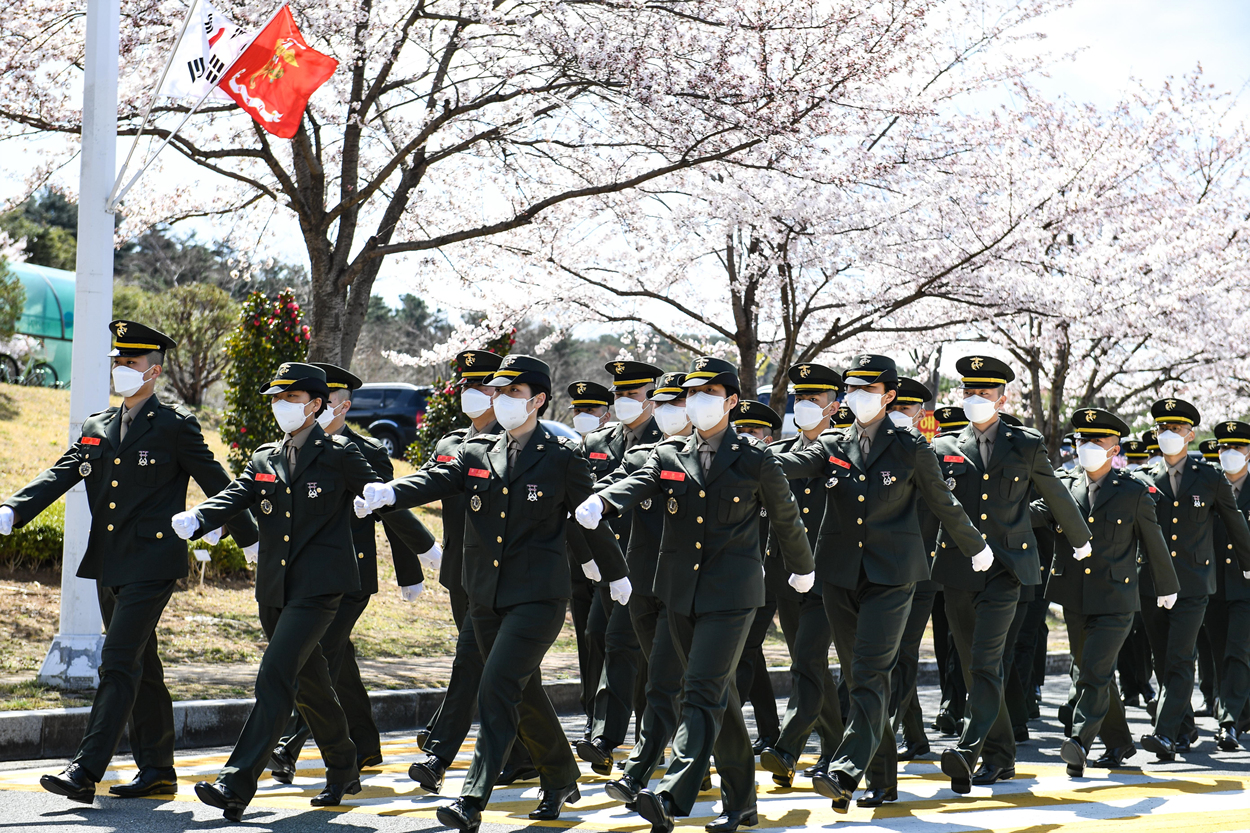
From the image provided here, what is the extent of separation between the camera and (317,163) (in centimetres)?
1184

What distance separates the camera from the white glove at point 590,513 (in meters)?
5.25

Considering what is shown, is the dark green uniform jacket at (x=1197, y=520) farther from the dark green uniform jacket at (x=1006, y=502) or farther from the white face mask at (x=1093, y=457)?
the dark green uniform jacket at (x=1006, y=502)

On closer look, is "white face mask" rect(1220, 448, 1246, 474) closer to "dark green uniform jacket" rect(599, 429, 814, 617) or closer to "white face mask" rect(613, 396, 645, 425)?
"white face mask" rect(613, 396, 645, 425)

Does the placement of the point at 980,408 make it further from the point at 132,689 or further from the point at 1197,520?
the point at 132,689

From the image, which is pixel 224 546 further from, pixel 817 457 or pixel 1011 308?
pixel 1011 308

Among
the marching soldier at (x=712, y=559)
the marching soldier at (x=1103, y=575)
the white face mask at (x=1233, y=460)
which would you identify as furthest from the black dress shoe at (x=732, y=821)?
the white face mask at (x=1233, y=460)

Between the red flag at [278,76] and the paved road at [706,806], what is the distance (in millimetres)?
5167

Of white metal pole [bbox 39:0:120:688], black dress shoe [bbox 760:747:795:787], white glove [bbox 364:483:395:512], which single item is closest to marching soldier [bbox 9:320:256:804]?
white glove [bbox 364:483:395:512]

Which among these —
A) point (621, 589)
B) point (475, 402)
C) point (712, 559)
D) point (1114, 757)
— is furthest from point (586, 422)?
point (1114, 757)

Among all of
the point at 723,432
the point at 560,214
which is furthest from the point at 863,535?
the point at 560,214

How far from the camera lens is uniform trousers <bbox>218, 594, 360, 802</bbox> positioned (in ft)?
18.3

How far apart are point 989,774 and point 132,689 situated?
4.54 metres

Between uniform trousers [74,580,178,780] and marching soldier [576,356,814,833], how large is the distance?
7.88 ft

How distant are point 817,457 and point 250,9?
7131 millimetres
